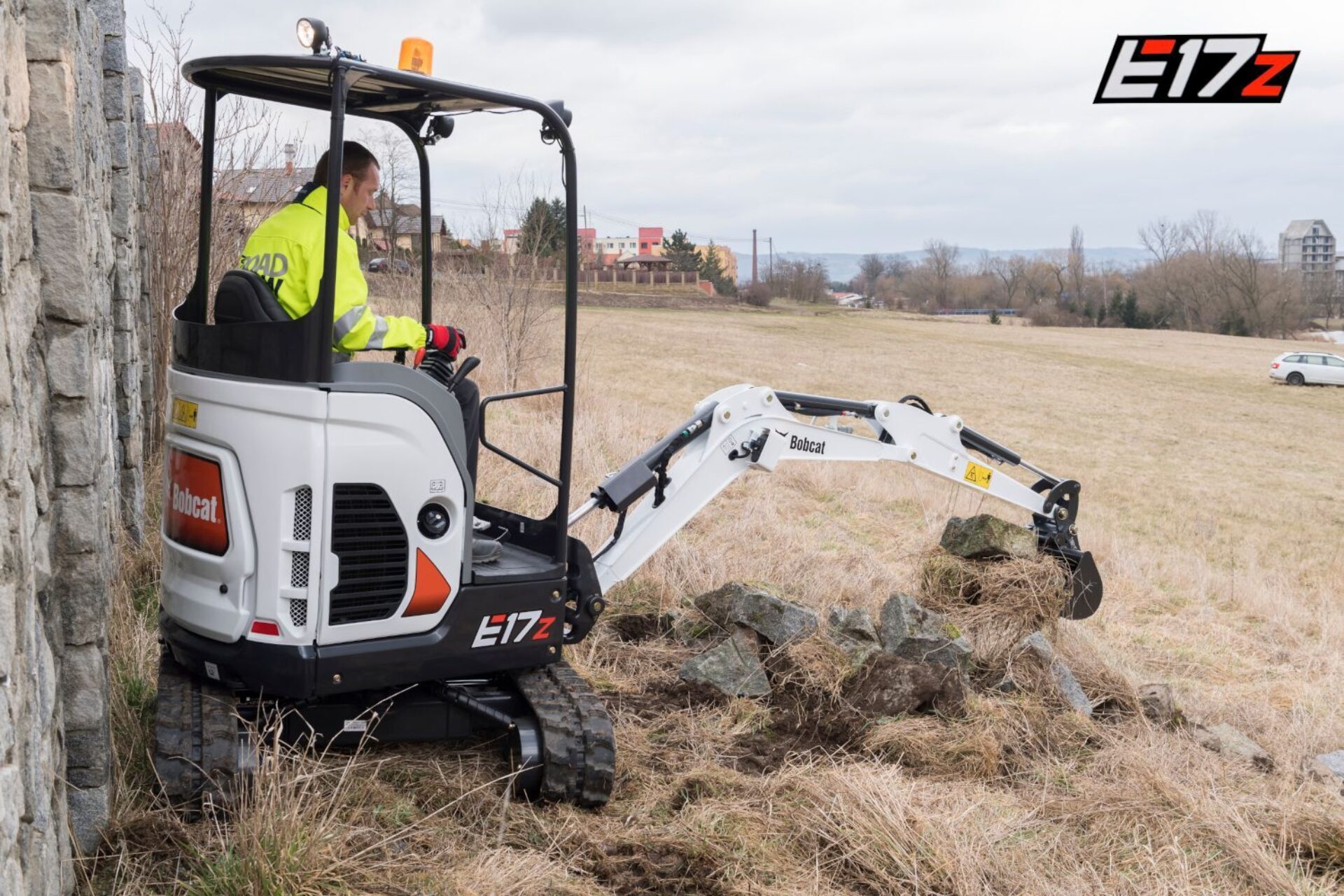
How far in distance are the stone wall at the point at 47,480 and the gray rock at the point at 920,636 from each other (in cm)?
409

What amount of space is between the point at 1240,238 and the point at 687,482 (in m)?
86.7

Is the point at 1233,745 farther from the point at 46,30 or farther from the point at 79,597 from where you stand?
the point at 46,30

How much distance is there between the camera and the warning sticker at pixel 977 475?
22.4ft

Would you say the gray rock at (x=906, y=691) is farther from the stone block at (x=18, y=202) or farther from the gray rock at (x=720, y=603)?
the stone block at (x=18, y=202)

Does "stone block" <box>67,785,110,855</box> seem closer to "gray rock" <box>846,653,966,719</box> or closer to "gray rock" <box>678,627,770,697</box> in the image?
"gray rock" <box>678,627,770,697</box>

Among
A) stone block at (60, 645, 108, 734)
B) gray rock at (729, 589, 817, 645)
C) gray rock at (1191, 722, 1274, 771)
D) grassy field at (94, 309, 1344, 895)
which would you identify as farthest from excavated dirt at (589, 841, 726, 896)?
gray rock at (1191, 722, 1274, 771)

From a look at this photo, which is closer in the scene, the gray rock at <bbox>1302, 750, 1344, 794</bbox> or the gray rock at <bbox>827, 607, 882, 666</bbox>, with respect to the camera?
the gray rock at <bbox>1302, 750, 1344, 794</bbox>

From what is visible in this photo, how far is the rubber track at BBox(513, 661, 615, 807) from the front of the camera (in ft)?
15.0

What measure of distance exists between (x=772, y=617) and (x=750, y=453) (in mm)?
1076

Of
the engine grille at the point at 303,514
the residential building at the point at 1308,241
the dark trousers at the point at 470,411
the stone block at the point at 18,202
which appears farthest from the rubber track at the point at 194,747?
the residential building at the point at 1308,241

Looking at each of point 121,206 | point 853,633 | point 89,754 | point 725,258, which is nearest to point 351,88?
point 89,754

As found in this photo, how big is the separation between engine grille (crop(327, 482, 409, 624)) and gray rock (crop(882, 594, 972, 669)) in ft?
10.3

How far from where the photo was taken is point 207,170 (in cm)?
477

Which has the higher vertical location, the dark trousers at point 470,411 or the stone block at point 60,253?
the stone block at point 60,253
